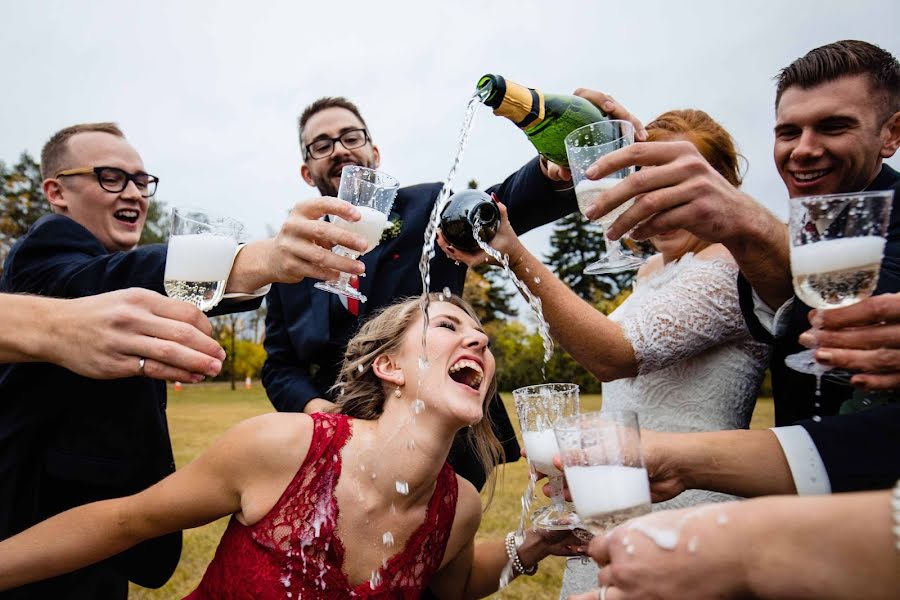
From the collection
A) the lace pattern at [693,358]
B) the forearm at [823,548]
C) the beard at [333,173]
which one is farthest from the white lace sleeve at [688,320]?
the beard at [333,173]

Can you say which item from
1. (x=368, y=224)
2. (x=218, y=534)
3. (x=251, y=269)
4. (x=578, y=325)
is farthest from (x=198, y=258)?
(x=218, y=534)

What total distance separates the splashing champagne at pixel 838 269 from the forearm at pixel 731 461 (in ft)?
2.46

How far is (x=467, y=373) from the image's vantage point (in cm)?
361

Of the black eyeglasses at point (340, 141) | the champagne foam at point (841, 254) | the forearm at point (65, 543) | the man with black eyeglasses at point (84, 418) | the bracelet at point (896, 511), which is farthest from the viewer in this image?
the black eyeglasses at point (340, 141)

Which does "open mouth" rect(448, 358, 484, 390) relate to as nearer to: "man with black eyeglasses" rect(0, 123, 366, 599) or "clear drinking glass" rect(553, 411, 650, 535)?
"man with black eyeglasses" rect(0, 123, 366, 599)

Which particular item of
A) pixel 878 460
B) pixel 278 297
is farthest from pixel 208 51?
pixel 878 460

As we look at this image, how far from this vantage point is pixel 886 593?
3.75 feet

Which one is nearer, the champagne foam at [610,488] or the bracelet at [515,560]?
the champagne foam at [610,488]

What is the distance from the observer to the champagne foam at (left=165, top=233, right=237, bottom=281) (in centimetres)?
242

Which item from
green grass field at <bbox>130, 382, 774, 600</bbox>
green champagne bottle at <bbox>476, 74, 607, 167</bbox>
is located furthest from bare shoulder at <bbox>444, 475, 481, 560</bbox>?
green champagne bottle at <bbox>476, 74, 607, 167</bbox>

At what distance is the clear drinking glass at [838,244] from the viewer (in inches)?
73.6

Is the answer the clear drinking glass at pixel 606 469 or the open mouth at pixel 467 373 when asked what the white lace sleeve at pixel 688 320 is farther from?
the clear drinking glass at pixel 606 469

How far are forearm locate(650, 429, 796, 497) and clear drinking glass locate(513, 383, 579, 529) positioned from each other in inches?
21.8

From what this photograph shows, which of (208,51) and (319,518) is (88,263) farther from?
(208,51)
